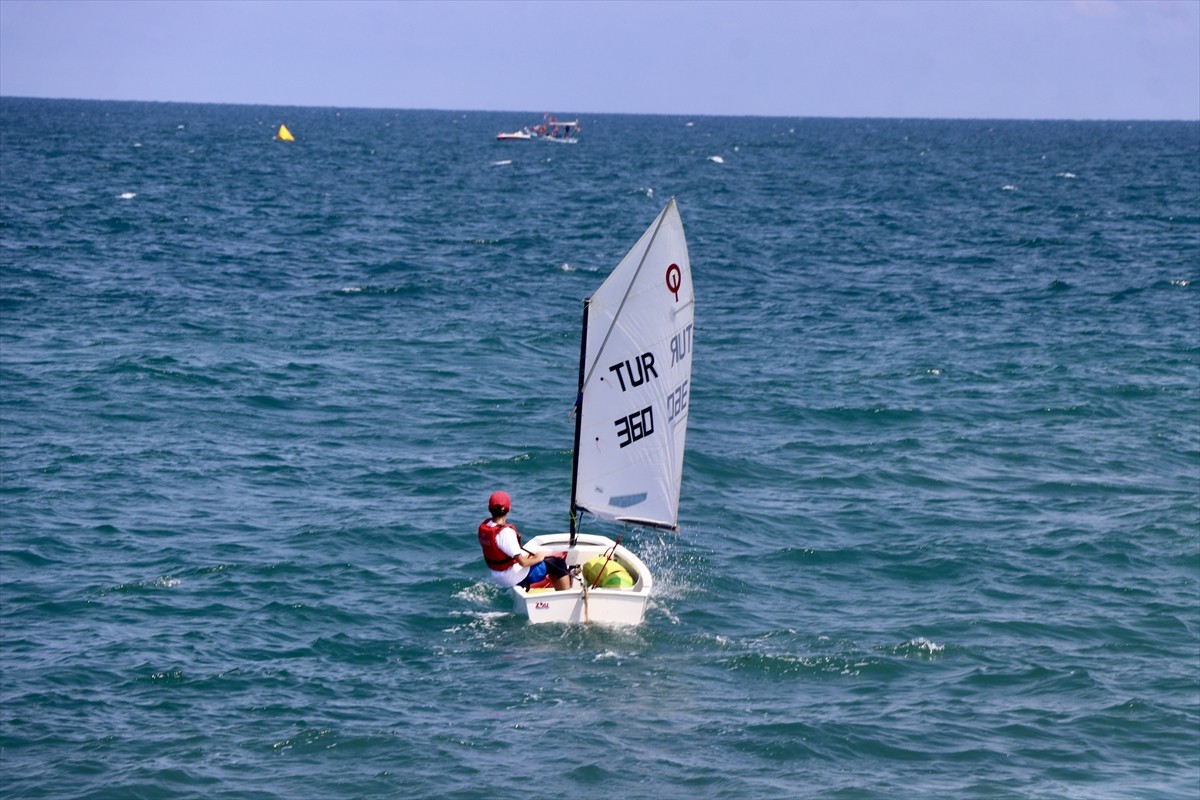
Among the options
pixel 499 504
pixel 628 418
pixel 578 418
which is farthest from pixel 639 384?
pixel 499 504

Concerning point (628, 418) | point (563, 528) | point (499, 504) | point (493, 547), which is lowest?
point (563, 528)

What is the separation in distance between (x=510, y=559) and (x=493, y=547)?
0.31m

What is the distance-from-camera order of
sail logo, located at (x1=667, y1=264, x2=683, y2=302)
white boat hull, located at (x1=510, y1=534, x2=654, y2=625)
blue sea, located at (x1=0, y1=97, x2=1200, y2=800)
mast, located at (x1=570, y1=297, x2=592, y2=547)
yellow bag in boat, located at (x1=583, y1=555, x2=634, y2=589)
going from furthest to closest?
yellow bag in boat, located at (x1=583, y1=555, x2=634, y2=589)
sail logo, located at (x1=667, y1=264, x2=683, y2=302)
white boat hull, located at (x1=510, y1=534, x2=654, y2=625)
mast, located at (x1=570, y1=297, x2=592, y2=547)
blue sea, located at (x1=0, y1=97, x2=1200, y2=800)

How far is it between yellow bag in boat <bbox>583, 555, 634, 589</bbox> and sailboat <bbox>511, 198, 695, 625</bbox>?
0.01m

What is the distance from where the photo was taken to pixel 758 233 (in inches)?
2494

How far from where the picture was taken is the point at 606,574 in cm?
1944

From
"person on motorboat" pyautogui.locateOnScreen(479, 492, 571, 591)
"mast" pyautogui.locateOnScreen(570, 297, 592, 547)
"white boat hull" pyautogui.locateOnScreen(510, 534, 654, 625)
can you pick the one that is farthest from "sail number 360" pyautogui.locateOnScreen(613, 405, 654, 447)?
"white boat hull" pyautogui.locateOnScreen(510, 534, 654, 625)

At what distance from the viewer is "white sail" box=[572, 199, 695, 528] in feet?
60.3

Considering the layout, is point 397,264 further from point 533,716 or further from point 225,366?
point 533,716

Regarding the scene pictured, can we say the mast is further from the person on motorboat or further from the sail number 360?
the person on motorboat

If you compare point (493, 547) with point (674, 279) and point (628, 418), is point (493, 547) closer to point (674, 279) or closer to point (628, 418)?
point (628, 418)

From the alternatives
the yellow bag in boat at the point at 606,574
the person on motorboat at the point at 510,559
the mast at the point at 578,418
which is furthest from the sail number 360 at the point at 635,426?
the person on motorboat at the point at 510,559

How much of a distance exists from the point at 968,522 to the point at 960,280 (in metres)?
26.2

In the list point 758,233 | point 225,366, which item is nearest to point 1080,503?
point 225,366
